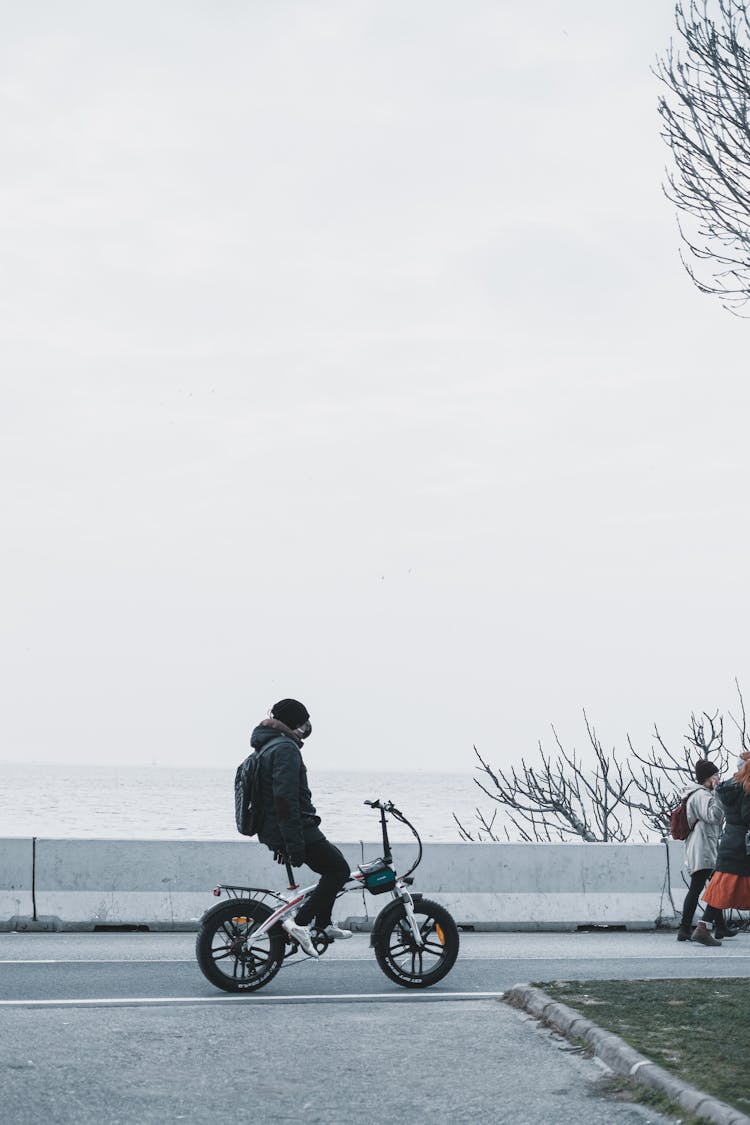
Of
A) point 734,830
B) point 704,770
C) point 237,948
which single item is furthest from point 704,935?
point 237,948

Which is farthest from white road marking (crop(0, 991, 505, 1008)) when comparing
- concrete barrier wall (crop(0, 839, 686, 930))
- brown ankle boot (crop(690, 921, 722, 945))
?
concrete barrier wall (crop(0, 839, 686, 930))

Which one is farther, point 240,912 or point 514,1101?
point 240,912

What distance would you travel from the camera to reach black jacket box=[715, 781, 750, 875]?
11.2 metres

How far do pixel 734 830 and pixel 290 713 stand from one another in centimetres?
435

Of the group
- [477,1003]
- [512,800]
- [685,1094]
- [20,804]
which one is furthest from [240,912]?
[20,804]

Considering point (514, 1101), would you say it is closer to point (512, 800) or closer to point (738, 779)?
point (738, 779)

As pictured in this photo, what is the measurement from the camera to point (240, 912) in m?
8.75

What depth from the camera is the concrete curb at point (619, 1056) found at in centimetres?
546

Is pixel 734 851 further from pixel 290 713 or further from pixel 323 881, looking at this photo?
pixel 290 713

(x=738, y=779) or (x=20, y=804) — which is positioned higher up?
(x=20, y=804)

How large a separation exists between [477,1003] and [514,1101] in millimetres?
2506

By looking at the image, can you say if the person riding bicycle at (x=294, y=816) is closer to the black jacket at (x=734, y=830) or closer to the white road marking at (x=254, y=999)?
the white road marking at (x=254, y=999)

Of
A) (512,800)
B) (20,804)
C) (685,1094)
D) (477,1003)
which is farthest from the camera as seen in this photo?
(20,804)

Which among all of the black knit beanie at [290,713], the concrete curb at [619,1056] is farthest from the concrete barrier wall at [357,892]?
the concrete curb at [619,1056]
